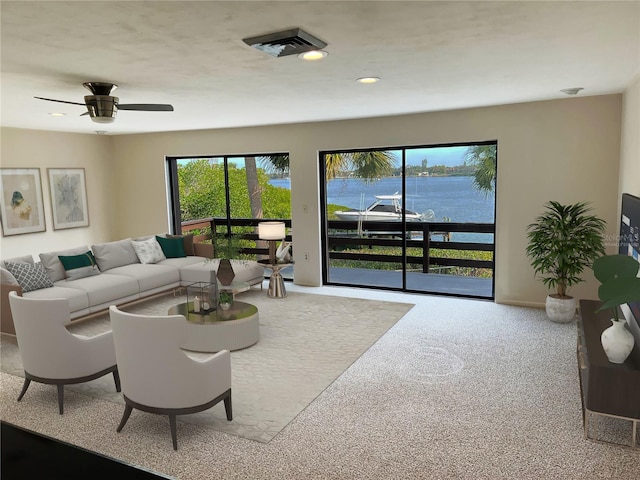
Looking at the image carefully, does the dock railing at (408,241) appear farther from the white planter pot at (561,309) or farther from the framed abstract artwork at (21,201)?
the framed abstract artwork at (21,201)

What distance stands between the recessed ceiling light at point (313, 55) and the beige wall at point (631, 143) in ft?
9.48

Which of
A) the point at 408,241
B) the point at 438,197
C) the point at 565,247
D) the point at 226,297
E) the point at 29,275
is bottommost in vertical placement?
the point at 226,297

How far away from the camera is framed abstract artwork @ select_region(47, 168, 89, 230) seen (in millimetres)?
7453

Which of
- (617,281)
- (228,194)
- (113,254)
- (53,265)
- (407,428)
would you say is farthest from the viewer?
(228,194)

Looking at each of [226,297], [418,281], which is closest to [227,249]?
[226,297]

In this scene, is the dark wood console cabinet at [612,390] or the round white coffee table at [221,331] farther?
the round white coffee table at [221,331]

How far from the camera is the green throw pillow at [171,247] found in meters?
7.18

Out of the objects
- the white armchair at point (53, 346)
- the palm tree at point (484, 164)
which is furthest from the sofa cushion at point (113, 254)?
the palm tree at point (484, 164)

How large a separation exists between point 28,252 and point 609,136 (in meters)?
8.05

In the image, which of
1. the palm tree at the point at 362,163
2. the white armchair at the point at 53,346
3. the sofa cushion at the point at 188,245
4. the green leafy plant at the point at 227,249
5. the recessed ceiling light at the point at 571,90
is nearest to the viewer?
the white armchair at the point at 53,346

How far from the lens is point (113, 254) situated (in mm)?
6449

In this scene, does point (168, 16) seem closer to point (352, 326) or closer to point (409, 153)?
point (352, 326)

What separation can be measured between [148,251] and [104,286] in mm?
1350

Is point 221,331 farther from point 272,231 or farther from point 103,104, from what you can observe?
point 272,231
